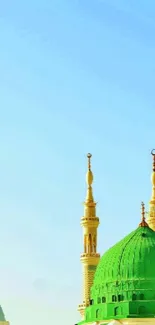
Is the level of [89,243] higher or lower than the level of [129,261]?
higher

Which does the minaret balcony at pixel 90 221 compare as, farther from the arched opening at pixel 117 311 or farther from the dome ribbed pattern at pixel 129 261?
the arched opening at pixel 117 311

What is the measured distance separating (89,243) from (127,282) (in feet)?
31.7

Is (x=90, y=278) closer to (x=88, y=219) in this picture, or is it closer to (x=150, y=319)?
(x=88, y=219)

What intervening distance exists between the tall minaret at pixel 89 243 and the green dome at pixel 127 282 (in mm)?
4017

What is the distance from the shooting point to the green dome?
54.5 meters

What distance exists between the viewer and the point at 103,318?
55750mm

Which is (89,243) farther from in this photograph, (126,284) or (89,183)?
(126,284)

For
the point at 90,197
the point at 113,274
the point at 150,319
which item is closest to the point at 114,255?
the point at 113,274

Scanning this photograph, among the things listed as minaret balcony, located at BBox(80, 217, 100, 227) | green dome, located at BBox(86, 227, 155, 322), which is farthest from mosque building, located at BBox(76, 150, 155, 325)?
minaret balcony, located at BBox(80, 217, 100, 227)

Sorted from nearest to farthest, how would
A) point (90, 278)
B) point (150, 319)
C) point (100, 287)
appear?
1. point (150, 319)
2. point (100, 287)
3. point (90, 278)

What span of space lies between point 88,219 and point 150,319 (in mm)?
13425

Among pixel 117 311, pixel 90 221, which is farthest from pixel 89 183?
pixel 117 311

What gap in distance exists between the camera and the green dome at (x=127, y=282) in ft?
179

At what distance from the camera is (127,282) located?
182 ft
